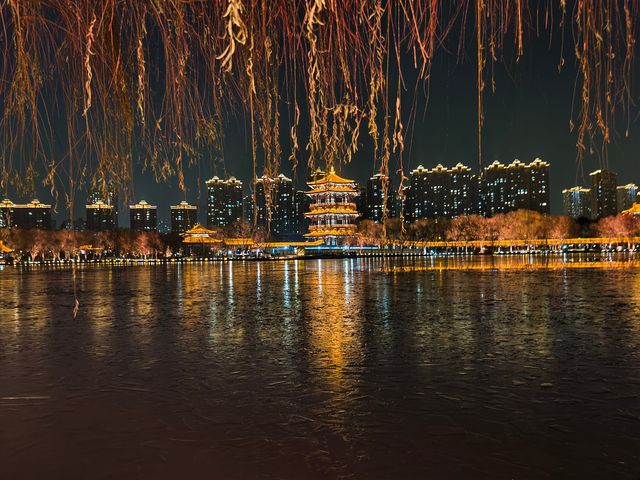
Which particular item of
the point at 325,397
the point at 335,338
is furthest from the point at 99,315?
the point at 325,397

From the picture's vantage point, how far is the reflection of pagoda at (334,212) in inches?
2948

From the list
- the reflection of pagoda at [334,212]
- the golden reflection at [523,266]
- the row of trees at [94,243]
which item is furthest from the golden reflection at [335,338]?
the row of trees at [94,243]

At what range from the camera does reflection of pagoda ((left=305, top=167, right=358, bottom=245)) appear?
74875 millimetres

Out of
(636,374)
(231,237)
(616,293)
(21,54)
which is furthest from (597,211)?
(21,54)

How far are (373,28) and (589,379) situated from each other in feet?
19.3

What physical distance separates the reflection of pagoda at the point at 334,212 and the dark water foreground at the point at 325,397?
6240cm

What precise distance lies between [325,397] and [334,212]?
68.8 meters

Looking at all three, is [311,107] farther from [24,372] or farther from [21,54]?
[24,372]

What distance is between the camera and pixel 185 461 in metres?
4.48

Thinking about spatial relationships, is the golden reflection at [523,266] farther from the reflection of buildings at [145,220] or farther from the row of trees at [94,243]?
the reflection of buildings at [145,220]

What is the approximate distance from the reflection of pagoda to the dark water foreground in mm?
62398

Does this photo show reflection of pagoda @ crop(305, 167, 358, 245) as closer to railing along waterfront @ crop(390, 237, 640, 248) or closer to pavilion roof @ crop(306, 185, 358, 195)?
pavilion roof @ crop(306, 185, 358, 195)

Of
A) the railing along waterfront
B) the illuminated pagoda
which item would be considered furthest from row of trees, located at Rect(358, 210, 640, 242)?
the illuminated pagoda

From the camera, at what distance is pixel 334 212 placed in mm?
74750
